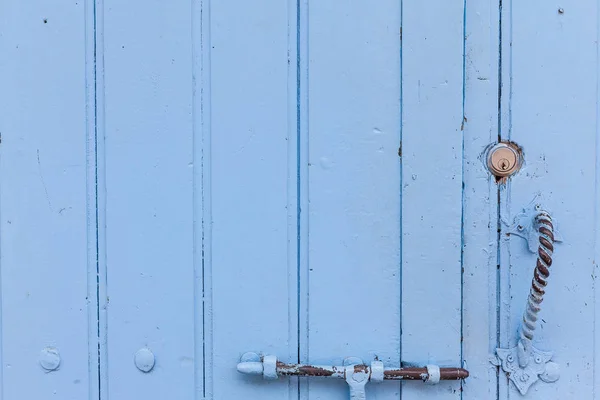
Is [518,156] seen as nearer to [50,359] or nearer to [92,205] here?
[92,205]

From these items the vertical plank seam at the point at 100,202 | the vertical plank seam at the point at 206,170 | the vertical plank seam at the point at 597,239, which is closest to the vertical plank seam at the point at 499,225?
the vertical plank seam at the point at 597,239

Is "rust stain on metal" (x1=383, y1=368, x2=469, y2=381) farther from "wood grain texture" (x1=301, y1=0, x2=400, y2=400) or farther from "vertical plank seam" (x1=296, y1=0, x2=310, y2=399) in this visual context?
"vertical plank seam" (x1=296, y1=0, x2=310, y2=399)

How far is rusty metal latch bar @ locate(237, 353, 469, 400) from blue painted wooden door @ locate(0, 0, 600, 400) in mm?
26

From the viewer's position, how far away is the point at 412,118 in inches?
29.5

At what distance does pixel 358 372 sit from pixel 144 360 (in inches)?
12.7

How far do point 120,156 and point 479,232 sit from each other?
547 mm

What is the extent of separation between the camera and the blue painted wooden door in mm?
745

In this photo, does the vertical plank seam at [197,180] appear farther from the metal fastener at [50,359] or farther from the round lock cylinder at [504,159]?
the round lock cylinder at [504,159]

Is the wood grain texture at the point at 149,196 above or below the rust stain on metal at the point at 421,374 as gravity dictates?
above

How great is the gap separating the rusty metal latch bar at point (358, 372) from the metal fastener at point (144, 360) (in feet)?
0.46

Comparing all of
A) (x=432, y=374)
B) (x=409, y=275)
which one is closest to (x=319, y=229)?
(x=409, y=275)

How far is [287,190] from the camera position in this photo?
2.51 feet

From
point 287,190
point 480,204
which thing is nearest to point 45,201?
point 287,190

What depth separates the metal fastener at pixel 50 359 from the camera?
2.60 ft
